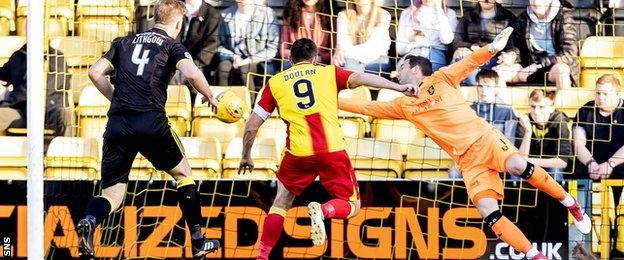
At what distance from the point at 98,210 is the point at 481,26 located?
4539mm

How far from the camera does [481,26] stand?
11516mm

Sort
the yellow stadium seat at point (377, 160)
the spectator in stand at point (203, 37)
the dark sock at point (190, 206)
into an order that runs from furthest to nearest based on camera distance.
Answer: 1. the spectator in stand at point (203, 37)
2. the yellow stadium seat at point (377, 160)
3. the dark sock at point (190, 206)

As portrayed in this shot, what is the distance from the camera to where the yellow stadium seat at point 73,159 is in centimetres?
1062

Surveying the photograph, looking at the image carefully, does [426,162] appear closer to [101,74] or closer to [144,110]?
[144,110]

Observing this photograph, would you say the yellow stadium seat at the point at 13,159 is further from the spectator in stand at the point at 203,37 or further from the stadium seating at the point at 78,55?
the spectator in stand at the point at 203,37

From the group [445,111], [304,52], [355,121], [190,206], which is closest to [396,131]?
[355,121]

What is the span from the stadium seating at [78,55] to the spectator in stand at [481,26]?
3321 mm

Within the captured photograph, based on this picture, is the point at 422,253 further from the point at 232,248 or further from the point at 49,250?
the point at 49,250

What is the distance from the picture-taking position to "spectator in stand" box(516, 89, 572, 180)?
34.4ft

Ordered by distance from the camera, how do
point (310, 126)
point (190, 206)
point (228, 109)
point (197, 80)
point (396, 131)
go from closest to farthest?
point (197, 80), point (228, 109), point (190, 206), point (310, 126), point (396, 131)

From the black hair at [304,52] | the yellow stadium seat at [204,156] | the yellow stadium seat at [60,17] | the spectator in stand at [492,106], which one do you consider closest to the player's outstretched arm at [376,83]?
the black hair at [304,52]

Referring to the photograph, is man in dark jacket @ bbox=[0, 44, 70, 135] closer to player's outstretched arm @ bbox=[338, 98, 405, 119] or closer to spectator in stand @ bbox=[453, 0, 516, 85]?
player's outstretched arm @ bbox=[338, 98, 405, 119]

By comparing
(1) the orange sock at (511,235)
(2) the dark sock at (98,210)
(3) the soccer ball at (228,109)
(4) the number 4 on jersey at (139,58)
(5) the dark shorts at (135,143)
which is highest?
(4) the number 4 on jersey at (139,58)

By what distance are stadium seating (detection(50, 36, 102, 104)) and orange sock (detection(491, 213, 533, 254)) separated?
4.47 m
